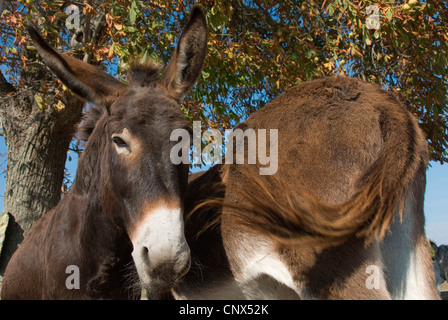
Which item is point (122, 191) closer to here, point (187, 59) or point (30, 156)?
point (187, 59)

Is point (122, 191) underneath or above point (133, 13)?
underneath

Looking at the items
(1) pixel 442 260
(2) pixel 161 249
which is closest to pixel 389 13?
(2) pixel 161 249

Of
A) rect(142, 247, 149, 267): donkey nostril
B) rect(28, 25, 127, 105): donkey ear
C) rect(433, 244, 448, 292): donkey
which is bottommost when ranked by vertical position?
rect(142, 247, 149, 267): donkey nostril

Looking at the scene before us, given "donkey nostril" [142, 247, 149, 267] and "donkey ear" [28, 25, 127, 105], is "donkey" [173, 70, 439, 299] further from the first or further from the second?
"donkey ear" [28, 25, 127, 105]

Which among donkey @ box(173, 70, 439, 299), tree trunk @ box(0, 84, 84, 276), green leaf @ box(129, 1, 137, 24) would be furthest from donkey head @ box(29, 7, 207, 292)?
tree trunk @ box(0, 84, 84, 276)

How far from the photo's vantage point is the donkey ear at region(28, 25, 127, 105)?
2516mm

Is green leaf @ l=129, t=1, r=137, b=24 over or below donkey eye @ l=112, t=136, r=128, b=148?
over

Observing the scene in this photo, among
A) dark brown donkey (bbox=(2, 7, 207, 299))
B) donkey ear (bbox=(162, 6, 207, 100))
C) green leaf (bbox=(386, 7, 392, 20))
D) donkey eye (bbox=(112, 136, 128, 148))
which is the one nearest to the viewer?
dark brown donkey (bbox=(2, 7, 207, 299))

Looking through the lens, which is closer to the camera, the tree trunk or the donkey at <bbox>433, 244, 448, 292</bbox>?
the tree trunk

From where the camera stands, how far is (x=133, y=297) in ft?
8.66

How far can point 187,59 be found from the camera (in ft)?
9.00

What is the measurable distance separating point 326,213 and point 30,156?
→ 213 inches

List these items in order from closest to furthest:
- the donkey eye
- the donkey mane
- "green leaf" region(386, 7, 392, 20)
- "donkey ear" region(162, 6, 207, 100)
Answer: the donkey eye, "donkey ear" region(162, 6, 207, 100), the donkey mane, "green leaf" region(386, 7, 392, 20)
